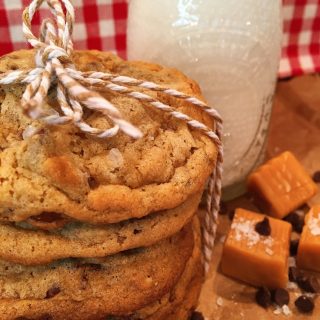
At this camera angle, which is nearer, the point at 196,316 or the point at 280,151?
the point at 196,316

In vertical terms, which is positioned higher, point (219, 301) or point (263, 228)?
point (263, 228)

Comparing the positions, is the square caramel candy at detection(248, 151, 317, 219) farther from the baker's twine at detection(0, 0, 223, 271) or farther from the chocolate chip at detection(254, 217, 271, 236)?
the baker's twine at detection(0, 0, 223, 271)

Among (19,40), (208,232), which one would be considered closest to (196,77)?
(208,232)

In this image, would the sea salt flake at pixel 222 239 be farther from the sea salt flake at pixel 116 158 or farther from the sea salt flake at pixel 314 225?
the sea salt flake at pixel 116 158

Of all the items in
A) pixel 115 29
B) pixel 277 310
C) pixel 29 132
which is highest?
pixel 29 132

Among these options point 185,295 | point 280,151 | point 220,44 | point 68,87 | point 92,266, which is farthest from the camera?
point 280,151

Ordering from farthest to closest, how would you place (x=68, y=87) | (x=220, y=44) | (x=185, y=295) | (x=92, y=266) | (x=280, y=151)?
(x=280, y=151) → (x=220, y=44) → (x=185, y=295) → (x=92, y=266) → (x=68, y=87)

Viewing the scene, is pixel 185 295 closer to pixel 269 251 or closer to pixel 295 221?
pixel 269 251

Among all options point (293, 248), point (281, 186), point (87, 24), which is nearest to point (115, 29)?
point (87, 24)

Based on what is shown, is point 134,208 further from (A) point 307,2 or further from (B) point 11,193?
(A) point 307,2
